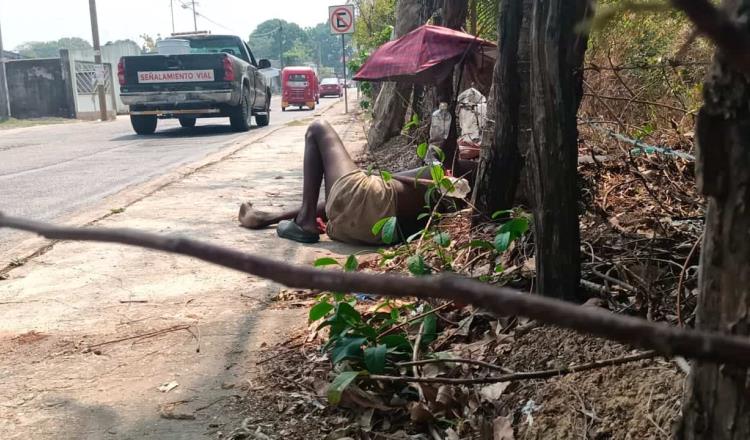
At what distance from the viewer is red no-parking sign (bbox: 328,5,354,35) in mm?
16172

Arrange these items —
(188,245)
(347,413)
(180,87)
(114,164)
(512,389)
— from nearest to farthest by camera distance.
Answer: (188,245), (512,389), (347,413), (114,164), (180,87)

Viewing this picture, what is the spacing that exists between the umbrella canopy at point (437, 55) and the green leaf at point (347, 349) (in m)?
3.75

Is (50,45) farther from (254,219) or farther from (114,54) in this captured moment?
(254,219)

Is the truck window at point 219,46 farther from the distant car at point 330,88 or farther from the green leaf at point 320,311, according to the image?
the distant car at point 330,88

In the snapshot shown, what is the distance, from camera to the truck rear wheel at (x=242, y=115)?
1497cm

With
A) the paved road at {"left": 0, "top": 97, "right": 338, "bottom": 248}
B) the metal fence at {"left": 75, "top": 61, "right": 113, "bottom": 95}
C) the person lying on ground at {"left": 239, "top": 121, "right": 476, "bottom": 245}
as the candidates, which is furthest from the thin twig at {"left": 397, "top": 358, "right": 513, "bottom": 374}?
the metal fence at {"left": 75, "top": 61, "right": 113, "bottom": 95}

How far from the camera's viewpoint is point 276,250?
13.8 ft

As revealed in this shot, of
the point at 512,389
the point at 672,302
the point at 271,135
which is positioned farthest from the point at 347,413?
the point at 271,135

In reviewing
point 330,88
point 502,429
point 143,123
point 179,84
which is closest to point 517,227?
point 502,429

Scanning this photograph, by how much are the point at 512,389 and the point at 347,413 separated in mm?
494

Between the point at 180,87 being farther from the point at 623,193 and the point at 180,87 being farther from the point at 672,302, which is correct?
the point at 672,302

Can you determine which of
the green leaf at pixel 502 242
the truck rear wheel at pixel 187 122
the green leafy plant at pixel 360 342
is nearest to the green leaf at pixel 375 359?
the green leafy plant at pixel 360 342

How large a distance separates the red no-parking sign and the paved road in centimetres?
327

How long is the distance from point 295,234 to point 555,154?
8.14 ft
